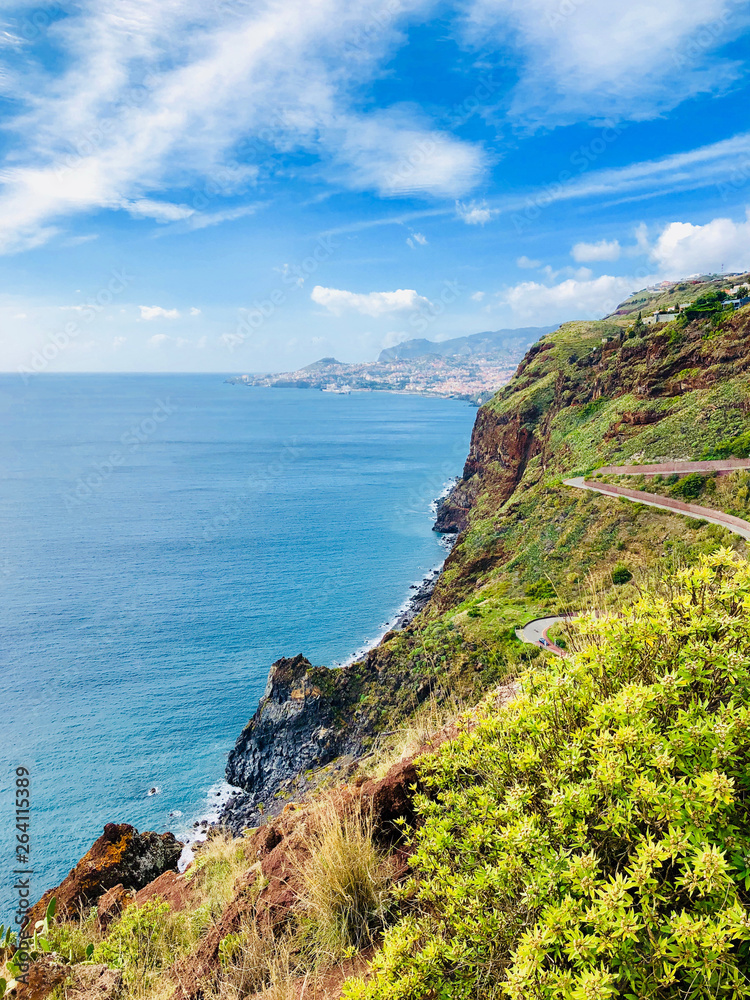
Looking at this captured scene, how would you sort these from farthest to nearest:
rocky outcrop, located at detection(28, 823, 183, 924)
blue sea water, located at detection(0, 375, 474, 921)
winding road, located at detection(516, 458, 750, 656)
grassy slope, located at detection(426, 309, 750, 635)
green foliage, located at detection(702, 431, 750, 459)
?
1. green foliage, located at detection(702, 431, 750, 459)
2. blue sea water, located at detection(0, 375, 474, 921)
3. grassy slope, located at detection(426, 309, 750, 635)
4. winding road, located at detection(516, 458, 750, 656)
5. rocky outcrop, located at detection(28, 823, 183, 924)

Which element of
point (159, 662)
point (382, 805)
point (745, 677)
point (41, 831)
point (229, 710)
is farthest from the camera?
point (159, 662)

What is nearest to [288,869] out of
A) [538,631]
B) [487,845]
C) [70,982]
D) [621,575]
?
[70,982]

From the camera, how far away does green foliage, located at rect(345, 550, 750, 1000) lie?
235 cm

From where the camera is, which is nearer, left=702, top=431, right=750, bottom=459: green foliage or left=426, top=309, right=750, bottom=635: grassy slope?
left=426, top=309, right=750, bottom=635: grassy slope

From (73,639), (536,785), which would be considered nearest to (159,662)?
(73,639)

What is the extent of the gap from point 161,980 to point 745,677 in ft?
18.5

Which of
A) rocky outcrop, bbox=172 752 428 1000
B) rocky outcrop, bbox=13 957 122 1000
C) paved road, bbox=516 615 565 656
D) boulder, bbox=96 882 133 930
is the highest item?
rocky outcrop, bbox=172 752 428 1000

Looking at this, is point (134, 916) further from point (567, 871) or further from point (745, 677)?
point (745, 677)

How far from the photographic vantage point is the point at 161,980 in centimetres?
495

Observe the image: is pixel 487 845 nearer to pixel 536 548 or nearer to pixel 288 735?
pixel 288 735
